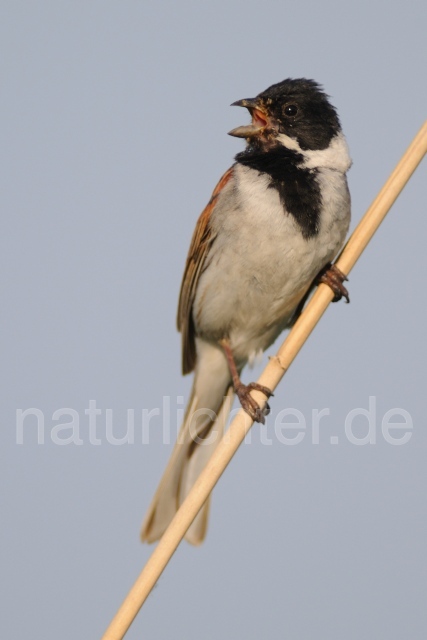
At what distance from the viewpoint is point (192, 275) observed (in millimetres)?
4871

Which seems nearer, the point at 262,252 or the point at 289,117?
the point at 262,252

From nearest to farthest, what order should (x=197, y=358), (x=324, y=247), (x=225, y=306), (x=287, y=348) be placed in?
(x=287, y=348)
(x=324, y=247)
(x=225, y=306)
(x=197, y=358)

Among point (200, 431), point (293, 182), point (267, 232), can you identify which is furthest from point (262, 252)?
point (200, 431)

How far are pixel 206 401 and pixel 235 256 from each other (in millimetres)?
1249

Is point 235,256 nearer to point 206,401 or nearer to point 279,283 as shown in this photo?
point 279,283

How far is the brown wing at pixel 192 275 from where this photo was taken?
15.2ft

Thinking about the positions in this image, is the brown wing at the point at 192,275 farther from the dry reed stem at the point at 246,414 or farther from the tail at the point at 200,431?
the dry reed stem at the point at 246,414

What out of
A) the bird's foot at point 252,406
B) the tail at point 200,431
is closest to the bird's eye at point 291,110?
the bird's foot at point 252,406

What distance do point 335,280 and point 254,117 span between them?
3.13ft

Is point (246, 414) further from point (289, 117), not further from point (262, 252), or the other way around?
point (289, 117)

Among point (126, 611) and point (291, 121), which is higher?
point (291, 121)

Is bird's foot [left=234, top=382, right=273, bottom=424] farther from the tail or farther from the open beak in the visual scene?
the open beak

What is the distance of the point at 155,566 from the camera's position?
270 cm

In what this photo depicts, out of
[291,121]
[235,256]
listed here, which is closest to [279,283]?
[235,256]
